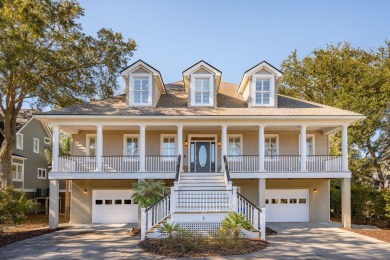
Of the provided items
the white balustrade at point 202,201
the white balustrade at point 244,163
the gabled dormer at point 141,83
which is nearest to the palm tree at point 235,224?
the white balustrade at point 202,201

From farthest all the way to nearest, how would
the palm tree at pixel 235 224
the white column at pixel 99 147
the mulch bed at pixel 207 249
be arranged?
1. the white column at pixel 99 147
2. the palm tree at pixel 235 224
3. the mulch bed at pixel 207 249

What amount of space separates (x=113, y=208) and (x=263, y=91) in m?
10.3

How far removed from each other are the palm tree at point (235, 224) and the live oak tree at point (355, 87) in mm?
14982

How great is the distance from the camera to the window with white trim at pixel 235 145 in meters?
20.3

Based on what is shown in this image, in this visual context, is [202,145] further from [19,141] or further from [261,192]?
[19,141]

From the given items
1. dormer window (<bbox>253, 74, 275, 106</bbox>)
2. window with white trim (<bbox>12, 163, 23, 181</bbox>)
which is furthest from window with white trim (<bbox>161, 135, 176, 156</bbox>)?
window with white trim (<bbox>12, 163, 23, 181</bbox>)

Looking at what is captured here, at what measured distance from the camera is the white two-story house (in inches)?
693

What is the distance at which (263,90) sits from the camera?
19109 millimetres

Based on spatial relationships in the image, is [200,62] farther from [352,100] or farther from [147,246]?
[352,100]

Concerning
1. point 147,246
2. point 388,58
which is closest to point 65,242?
point 147,246

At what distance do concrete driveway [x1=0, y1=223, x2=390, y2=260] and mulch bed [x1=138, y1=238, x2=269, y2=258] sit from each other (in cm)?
31

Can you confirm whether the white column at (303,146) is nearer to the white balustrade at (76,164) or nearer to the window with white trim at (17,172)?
the white balustrade at (76,164)

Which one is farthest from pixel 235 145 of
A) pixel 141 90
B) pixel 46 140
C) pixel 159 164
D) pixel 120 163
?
pixel 46 140

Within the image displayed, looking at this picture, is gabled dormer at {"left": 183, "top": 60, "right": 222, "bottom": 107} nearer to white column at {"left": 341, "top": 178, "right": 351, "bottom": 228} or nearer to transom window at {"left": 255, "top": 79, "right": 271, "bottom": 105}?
transom window at {"left": 255, "top": 79, "right": 271, "bottom": 105}
